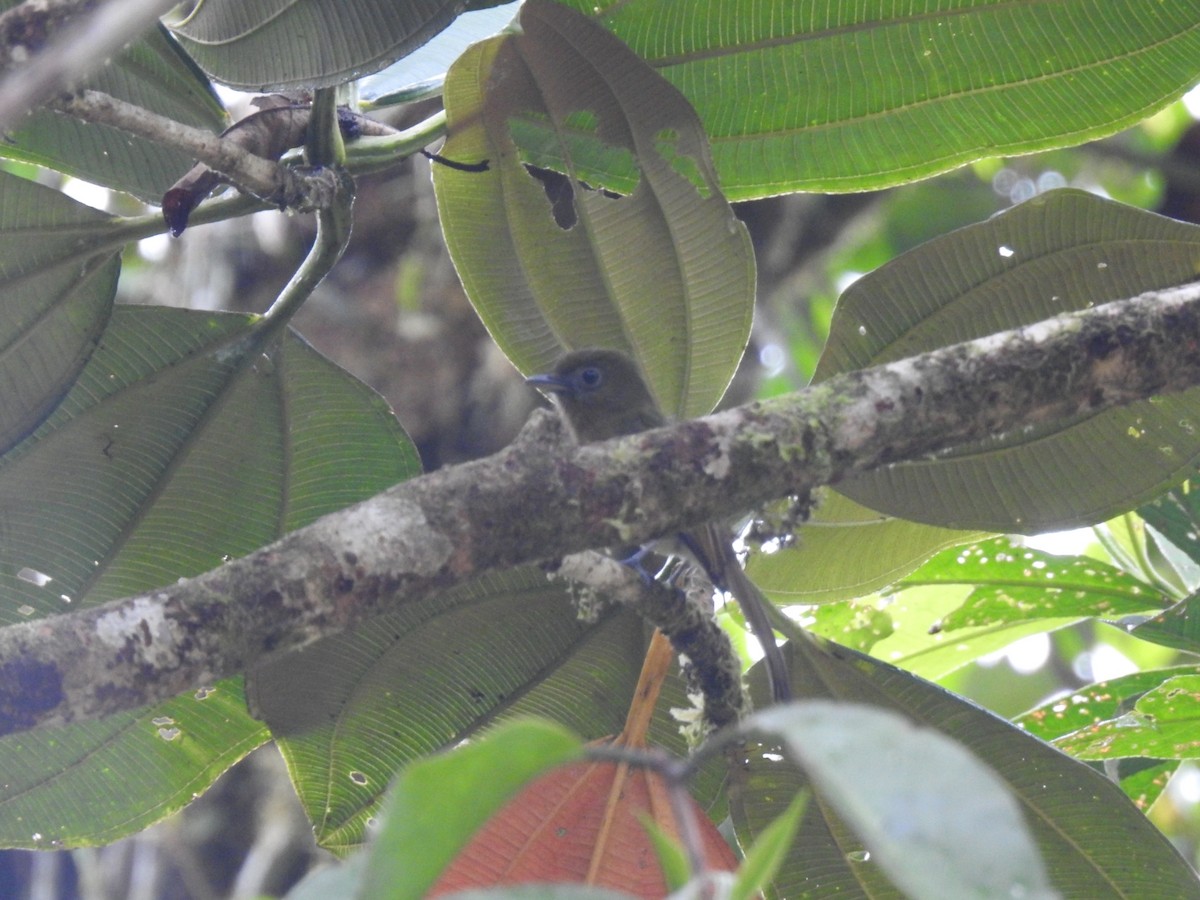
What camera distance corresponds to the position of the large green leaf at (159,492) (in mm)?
2318

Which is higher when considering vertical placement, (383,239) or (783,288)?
(383,239)

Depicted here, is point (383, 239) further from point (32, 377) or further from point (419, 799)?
point (419, 799)

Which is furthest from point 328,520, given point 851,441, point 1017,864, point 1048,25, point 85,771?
point 1048,25

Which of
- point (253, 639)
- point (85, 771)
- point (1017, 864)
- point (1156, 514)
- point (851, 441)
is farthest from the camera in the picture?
point (1156, 514)

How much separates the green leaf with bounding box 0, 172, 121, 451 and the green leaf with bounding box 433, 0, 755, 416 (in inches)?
27.6

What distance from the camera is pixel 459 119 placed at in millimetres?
2281

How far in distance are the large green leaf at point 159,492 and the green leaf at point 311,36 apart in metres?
0.52

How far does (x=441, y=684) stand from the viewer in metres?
2.33

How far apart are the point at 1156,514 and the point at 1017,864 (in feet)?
6.96

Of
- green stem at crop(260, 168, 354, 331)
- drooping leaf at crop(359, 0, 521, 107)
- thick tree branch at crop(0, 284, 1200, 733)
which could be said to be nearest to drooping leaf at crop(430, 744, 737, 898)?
thick tree branch at crop(0, 284, 1200, 733)

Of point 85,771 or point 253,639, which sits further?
point 85,771

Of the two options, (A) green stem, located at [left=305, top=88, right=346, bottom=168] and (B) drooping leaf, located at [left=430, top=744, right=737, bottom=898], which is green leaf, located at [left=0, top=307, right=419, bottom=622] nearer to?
(A) green stem, located at [left=305, top=88, right=346, bottom=168]

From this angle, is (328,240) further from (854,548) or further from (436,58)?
(854,548)

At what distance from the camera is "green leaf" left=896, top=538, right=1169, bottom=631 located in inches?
111
